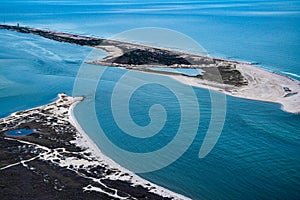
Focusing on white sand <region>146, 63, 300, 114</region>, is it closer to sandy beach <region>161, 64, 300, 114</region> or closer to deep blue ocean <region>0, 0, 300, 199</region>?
sandy beach <region>161, 64, 300, 114</region>

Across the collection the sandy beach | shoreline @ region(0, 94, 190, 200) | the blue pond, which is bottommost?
shoreline @ region(0, 94, 190, 200)

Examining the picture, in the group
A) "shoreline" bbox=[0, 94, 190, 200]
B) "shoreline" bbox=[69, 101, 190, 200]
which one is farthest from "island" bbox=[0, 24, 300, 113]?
"shoreline" bbox=[0, 94, 190, 200]

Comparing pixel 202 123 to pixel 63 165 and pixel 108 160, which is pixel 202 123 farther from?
pixel 63 165

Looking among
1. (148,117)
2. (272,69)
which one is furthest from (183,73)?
(148,117)

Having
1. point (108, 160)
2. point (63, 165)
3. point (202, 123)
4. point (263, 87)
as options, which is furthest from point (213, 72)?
point (63, 165)

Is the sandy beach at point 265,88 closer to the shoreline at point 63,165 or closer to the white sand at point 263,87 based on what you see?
the white sand at point 263,87

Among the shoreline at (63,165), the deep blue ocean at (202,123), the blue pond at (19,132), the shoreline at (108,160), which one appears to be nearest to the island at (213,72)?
the deep blue ocean at (202,123)

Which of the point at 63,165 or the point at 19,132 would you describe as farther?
the point at 19,132

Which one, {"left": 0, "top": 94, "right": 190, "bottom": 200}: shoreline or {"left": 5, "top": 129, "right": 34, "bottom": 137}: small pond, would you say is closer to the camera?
{"left": 0, "top": 94, "right": 190, "bottom": 200}: shoreline
